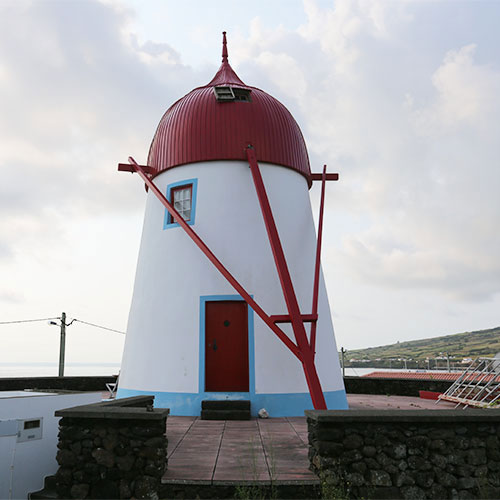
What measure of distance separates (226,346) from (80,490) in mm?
4956

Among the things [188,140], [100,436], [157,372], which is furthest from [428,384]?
[100,436]

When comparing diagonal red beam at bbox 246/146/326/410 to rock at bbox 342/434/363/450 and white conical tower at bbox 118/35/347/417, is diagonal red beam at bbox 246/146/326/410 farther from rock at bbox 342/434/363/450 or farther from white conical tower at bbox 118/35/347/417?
rock at bbox 342/434/363/450

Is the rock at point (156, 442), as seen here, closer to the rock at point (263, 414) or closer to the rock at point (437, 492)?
the rock at point (437, 492)

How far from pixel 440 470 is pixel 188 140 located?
899cm

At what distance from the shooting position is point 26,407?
620cm

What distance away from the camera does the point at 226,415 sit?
916 cm

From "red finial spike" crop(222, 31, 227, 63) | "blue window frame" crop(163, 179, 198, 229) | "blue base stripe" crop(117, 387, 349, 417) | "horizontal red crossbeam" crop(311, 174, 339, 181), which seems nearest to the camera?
"blue base stripe" crop(117, 387, 349, 417)

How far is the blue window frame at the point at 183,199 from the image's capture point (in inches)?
436

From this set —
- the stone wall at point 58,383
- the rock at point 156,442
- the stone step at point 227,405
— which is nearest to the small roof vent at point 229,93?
the stone step at point 227,405

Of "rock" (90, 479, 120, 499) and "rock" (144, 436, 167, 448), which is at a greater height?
"rock" (144, 436, 167, 448)

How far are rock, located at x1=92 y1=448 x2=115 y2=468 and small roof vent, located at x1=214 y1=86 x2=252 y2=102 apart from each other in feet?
29.2

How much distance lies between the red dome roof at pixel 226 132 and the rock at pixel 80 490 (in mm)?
7723

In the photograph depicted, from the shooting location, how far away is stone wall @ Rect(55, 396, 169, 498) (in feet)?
17.7

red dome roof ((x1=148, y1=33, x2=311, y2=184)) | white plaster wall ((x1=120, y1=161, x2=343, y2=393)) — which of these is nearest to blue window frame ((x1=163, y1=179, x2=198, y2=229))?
white plaster wall ((x1=120, y1=161, x2=343, y2=393))
